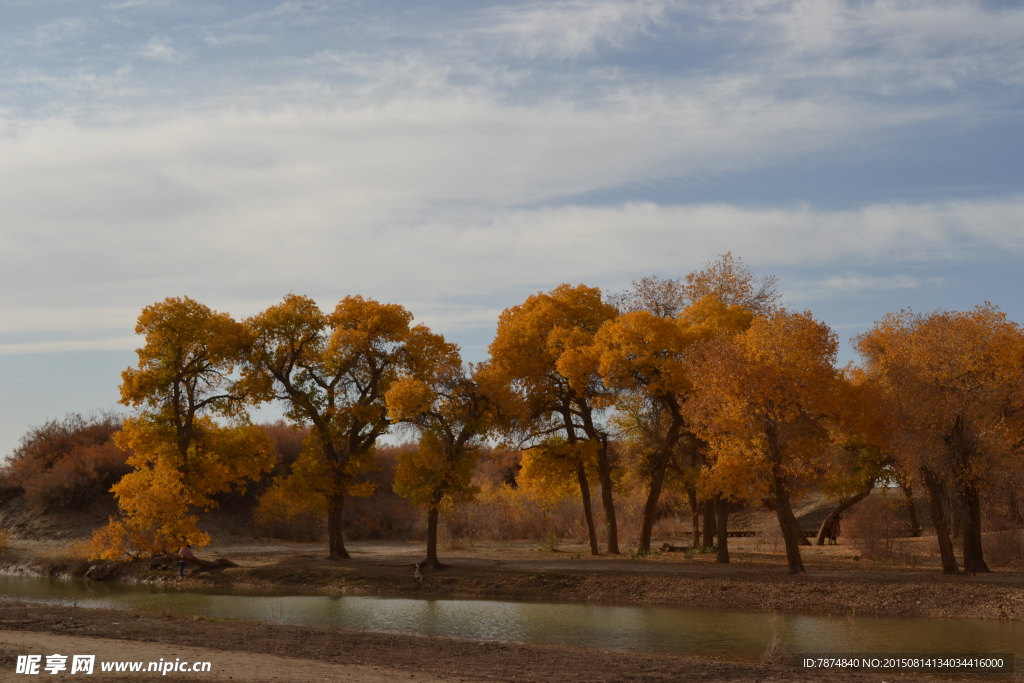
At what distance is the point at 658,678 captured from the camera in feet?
49.3

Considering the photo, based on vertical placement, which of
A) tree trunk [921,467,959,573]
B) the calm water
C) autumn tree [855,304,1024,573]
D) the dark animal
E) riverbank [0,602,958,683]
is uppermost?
autumn tree [855,304,1024,573]

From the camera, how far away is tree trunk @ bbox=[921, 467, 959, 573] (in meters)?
27.6

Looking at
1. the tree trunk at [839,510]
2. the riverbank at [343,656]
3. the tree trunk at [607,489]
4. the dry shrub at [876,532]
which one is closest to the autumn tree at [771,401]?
the dry shrub at [876,532]

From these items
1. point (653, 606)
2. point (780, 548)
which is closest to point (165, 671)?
point (653, 606)

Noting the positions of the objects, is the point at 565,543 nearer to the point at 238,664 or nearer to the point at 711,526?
the point at 711,526

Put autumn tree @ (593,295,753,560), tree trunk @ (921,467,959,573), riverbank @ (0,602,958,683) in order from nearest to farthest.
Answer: riverbank @ (0,602,958,683) → tree trunk @ (921,467,959,573) → autumn tree @ (593,295,753,560)

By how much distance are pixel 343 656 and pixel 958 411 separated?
66.5 ft

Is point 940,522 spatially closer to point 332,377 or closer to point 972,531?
point 972,531

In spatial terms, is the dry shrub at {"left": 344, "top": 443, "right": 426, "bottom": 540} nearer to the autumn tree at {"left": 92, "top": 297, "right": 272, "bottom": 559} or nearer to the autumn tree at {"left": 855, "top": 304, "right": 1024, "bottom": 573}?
the autumn tree at {"left": 92, "top": 297, "right": 272, "bottom": 559}

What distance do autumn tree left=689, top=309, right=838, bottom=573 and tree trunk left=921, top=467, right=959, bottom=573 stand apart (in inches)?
143

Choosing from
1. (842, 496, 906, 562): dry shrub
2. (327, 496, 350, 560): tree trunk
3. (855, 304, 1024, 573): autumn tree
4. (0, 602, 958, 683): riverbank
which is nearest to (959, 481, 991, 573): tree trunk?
(855, 304, 1024, 573): autumn tree

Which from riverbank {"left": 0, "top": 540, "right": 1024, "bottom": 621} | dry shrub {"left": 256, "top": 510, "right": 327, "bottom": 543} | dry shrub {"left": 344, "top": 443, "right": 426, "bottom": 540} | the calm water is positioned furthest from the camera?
dry shrub {"left": 344, "top": 443, "right": 426, "bottom": 540}

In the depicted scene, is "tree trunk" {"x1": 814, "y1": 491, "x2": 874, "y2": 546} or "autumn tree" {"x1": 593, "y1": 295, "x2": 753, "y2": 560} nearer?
"autumn tree" {"x1": 593, "y1": 295, "x2": 753, "y2": 560}

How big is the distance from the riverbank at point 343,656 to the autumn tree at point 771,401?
35.2 feet
